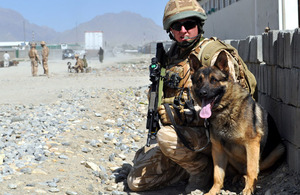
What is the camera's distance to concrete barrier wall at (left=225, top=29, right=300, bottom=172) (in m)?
4.07

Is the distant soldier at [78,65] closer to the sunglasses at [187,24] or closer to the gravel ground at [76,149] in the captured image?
the gravel ground at [76,149]

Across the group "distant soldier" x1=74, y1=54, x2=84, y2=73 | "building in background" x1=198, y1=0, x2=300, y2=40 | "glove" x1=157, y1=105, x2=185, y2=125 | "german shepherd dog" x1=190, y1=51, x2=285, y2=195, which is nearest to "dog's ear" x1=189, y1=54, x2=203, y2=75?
"german shepherd dog" x1=190, y1=51, x2=285, y2=195

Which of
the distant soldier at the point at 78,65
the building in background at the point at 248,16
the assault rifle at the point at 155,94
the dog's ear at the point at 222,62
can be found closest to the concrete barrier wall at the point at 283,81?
the dog's ear at the point at 222,62

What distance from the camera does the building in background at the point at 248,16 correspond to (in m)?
16.2

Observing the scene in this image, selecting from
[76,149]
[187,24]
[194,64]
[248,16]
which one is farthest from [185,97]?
[248,16]

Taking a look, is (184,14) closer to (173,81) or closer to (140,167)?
(173,81)

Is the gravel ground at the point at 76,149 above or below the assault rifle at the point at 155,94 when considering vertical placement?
below

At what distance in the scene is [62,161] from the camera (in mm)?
5863

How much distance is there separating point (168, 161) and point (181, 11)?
171cm

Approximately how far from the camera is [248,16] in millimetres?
22281

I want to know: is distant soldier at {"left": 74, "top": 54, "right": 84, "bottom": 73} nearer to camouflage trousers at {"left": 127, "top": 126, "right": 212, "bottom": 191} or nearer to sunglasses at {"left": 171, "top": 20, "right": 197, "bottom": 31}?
camouflage trousers at {"left": 127, "top": 126, "right": 212, "bottom": 191}

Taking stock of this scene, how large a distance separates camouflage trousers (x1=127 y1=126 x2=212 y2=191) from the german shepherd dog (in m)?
0.39

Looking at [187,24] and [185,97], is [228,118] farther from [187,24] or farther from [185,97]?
[187,24]

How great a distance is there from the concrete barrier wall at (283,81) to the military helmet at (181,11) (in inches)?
33.4
